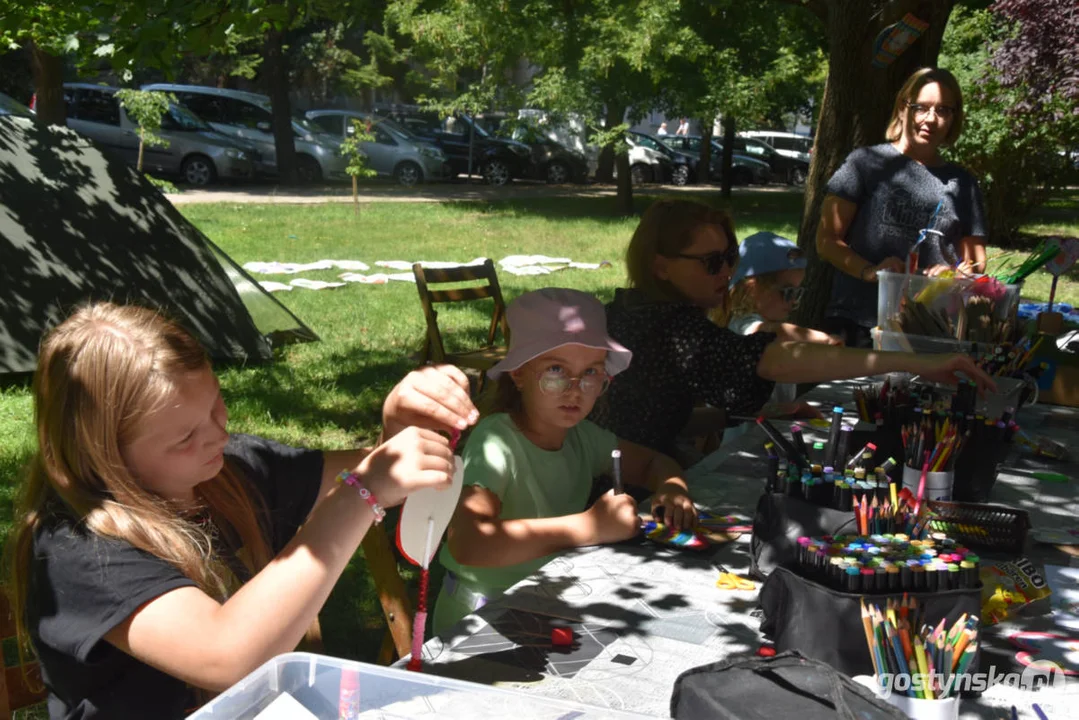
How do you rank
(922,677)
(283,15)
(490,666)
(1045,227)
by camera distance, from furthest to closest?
(1045,227), (283,15), (490,666), (922,677)

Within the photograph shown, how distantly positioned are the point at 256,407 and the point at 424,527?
4973mm

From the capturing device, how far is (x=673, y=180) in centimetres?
2614

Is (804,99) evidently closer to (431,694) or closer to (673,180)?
(673,180)

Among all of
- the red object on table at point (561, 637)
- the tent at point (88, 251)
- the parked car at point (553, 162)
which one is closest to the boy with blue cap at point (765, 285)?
the red object on table at point (561, 637)

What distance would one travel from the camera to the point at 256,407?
621cm

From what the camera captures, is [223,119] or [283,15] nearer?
[283,15]

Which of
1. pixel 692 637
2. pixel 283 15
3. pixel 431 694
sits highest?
pixel 283 15

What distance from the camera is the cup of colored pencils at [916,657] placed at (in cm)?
143

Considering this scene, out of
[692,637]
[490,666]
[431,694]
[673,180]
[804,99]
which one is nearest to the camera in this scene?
[431,694]

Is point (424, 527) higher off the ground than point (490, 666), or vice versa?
point (424, 527)

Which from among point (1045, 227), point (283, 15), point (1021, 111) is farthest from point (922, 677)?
point (1045, 227)

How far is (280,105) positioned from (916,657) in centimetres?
2022

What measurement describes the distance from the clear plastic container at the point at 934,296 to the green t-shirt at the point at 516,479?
0.93m

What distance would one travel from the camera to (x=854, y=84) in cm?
635
